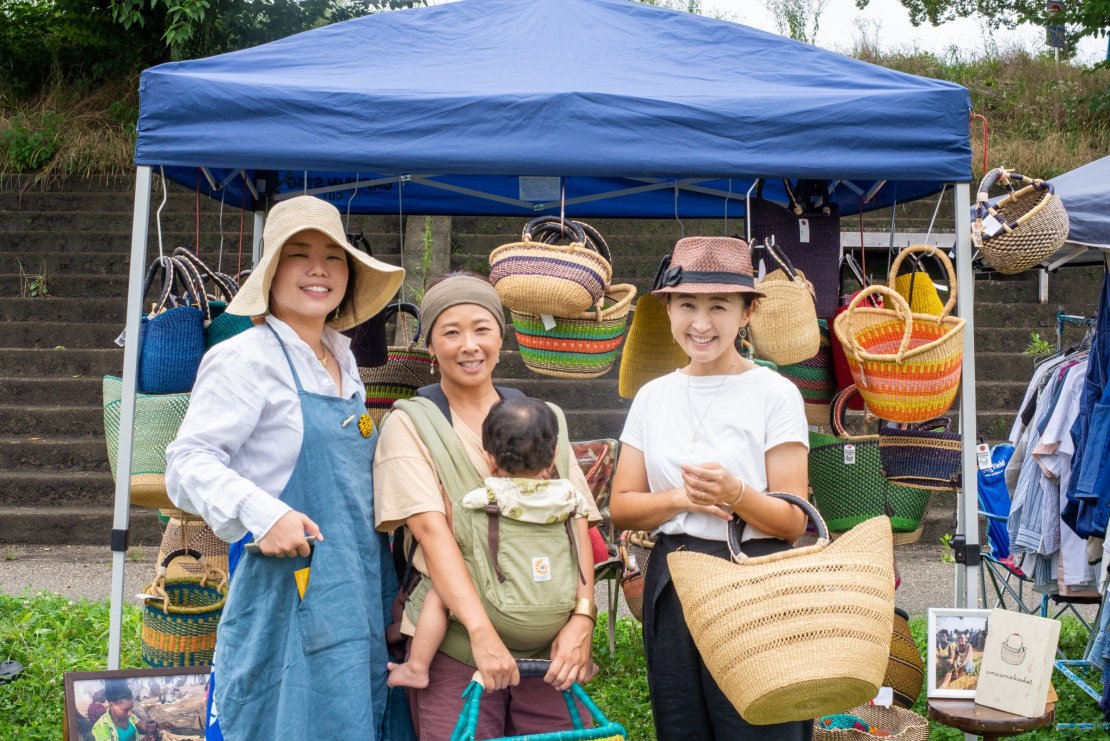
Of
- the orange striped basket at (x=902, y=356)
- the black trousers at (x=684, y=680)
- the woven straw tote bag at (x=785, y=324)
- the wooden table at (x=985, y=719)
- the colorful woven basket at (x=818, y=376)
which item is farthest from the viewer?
the colorful woven basket at (x=818, y=376)

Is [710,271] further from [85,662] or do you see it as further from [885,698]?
[85,662]

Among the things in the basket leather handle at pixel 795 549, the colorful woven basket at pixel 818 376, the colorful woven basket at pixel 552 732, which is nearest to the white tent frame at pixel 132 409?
the colorful woven basket at pixel 818 376

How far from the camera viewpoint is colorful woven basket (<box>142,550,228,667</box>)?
12.1 feet

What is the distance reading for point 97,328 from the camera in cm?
830

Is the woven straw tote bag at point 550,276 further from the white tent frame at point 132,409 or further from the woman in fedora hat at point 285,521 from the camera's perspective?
the white tent frame at point 132,409

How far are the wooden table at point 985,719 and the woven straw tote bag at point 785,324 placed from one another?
1143 millimetres

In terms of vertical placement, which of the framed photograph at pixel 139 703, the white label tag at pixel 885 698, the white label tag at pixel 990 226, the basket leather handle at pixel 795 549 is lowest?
the white label tag at pixel 885 698

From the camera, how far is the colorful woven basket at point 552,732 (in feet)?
7.42

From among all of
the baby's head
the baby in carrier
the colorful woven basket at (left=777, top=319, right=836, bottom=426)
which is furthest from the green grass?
the baby's head

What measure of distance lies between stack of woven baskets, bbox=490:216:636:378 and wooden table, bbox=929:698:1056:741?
4.95 feet

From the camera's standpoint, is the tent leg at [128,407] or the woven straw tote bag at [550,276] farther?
the woven straw tote bag at [550,276]

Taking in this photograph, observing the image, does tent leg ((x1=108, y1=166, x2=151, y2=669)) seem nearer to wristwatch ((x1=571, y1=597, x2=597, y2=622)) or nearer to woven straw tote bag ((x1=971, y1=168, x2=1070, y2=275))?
wristwatch ((x1=571, y1=597, x2=597, y2=622))

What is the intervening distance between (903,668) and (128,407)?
2690mm

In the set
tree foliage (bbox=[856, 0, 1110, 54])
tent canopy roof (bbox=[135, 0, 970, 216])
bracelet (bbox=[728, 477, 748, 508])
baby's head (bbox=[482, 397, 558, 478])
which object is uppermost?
tree foliage (bbox=[856, 0, 1110, 54])
